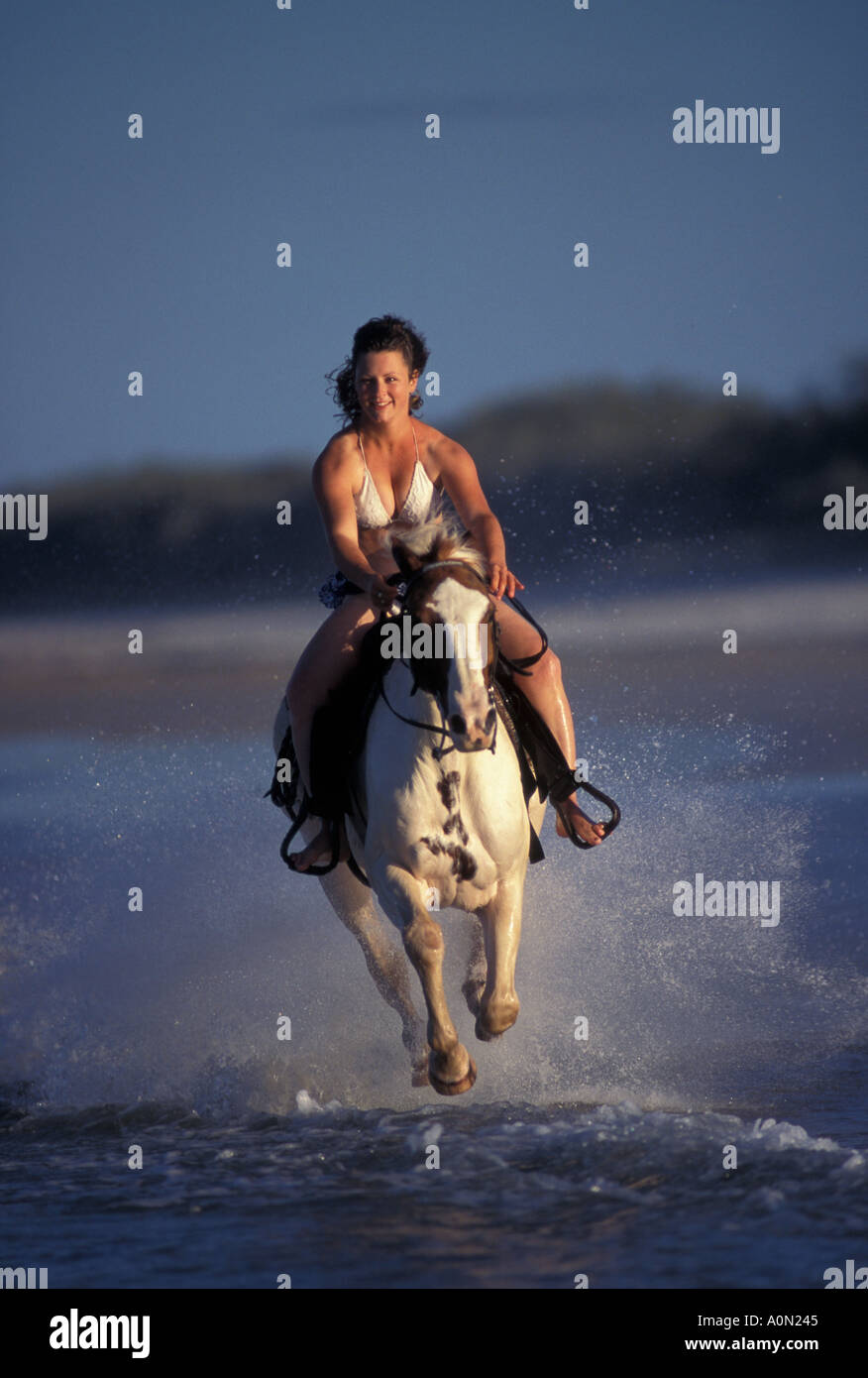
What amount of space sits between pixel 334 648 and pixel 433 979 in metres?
1.98

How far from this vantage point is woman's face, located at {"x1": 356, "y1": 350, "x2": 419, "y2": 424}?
9.08 m

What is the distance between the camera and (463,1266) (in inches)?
301

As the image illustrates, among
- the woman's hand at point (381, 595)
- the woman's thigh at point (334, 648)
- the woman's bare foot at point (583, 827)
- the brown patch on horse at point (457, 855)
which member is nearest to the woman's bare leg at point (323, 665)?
the woman's thigh at point (334, 648)

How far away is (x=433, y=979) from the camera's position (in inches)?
327

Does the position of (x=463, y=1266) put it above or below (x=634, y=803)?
below

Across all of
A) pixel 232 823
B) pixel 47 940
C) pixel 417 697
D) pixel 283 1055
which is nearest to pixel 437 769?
pixel 417 697

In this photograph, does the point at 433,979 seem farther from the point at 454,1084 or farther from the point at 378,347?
the point at 378,347

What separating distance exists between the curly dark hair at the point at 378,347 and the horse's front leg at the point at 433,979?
260 cm

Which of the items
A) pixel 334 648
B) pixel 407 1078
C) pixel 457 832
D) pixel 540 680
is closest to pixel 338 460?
pixel 334 648

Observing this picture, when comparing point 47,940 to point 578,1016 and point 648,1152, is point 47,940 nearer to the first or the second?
point 578,1016

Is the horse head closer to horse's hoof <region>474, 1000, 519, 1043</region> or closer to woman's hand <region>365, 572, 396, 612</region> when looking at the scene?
woman's hand <region>365, 572, 396, 612</region>

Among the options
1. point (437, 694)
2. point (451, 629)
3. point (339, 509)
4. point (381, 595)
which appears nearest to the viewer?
point (451, 629)

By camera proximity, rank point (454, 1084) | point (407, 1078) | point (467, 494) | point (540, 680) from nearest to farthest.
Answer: point (454, 1084) → point (540, 680) → point (467, 494) → point (407, 1078)

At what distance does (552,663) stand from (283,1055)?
3537 millimetres
